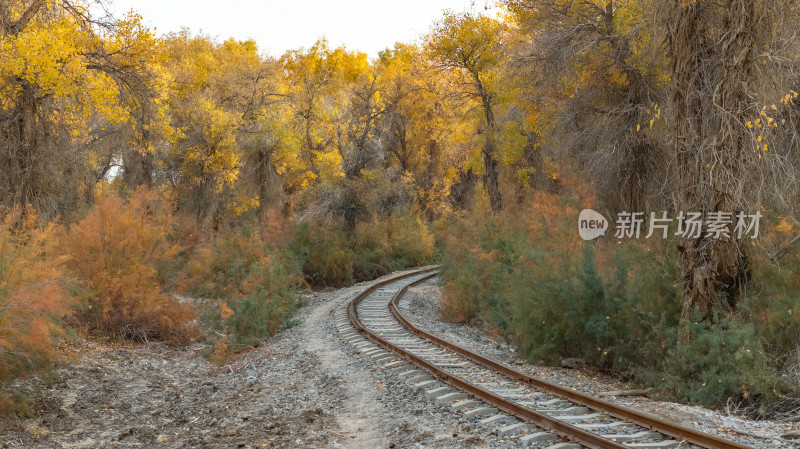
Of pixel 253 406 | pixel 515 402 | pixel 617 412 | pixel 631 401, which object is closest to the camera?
pixel 617 412

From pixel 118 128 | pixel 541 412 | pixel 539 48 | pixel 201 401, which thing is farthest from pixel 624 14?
pixel 118 128

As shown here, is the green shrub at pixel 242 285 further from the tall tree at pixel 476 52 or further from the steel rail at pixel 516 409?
the tall tree at pixel 476 52

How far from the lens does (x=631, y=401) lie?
322 inches

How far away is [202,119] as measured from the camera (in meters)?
26.5

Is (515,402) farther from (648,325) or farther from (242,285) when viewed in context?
(242,285)

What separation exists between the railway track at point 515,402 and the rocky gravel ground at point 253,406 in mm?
303

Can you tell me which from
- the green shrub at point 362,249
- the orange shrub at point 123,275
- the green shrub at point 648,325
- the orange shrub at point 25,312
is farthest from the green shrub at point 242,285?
the green shrub at point 648,325

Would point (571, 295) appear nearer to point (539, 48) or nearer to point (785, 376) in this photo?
point (785, 376)

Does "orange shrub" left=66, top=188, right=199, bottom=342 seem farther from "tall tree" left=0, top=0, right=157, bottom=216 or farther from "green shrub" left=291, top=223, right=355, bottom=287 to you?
"green shrub" left=291, top=223, right=355, bottom=287

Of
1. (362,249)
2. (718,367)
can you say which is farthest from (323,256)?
(718,367)

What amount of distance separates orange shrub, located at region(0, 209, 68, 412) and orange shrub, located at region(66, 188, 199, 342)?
3326 millimetres

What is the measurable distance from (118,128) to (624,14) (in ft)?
67.9

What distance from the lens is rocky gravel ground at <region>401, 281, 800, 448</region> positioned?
636 cm

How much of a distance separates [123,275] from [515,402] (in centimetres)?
971
